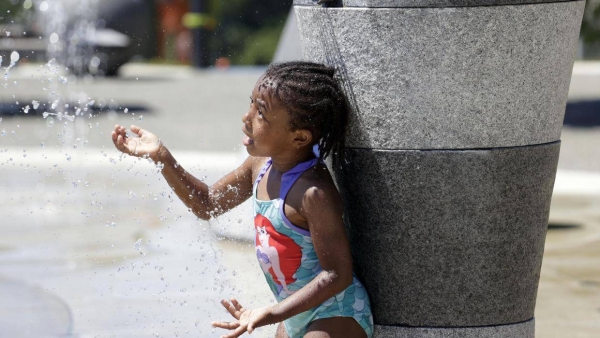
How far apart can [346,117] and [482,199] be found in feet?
1.47

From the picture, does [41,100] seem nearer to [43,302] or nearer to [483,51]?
[43,302]

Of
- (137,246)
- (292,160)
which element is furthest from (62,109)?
(292,160)

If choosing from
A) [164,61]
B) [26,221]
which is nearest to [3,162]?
[26,221]

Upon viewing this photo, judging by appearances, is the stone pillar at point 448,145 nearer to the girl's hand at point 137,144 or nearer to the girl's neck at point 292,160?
the girl's neck at point 292,160


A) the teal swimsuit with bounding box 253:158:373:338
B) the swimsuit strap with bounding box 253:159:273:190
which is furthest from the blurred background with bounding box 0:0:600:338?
the teal swimsuit with bounding box 253:158:373:338

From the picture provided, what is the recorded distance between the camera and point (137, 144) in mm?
3082

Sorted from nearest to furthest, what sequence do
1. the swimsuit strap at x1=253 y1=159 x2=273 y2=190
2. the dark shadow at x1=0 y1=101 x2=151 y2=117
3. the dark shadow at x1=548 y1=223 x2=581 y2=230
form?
the swimsuit strap at x1=253 y1=159 x2=273 y2=190 < the dark shadow at x1=548 y1=223 x2=581 y2=230 < the dark shadow at x1=0 y1=101 x2=151 y2=117

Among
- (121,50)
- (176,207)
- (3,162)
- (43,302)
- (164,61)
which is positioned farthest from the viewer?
(164,61)

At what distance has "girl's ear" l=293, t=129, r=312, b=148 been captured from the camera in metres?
2.80

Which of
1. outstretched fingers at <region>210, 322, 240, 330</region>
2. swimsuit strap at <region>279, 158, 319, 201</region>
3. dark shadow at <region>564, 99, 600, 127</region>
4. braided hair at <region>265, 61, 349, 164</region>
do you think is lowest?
dark shadow at <region>564, 99, 600, 127</region>

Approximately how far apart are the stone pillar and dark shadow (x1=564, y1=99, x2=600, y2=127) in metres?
11.3

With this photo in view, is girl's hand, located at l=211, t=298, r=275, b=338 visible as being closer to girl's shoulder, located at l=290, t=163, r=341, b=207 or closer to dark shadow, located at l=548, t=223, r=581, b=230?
girl's shoulder, located at l=290, t=163, r=341, b=207

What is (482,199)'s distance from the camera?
2.79m

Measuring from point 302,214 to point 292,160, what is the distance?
19cm
